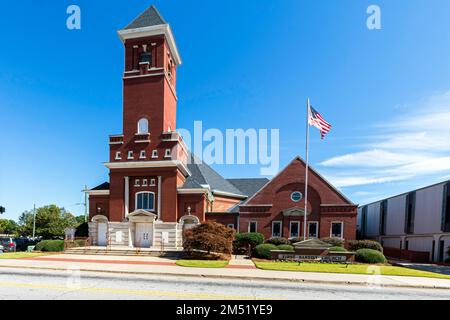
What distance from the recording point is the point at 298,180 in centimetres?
2875

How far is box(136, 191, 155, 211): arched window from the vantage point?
2900 cm

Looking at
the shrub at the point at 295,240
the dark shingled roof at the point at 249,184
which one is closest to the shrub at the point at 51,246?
the shrub at the point at 295,240

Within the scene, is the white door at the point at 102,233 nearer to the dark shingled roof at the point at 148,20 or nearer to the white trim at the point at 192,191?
the white trim at the point at 192,191

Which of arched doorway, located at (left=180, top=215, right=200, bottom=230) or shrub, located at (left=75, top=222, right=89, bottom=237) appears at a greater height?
arched doorway, located at (left=180, top=215, right=200, bottom=230)

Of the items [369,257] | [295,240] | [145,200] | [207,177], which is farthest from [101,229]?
[369,257]

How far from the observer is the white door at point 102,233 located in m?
29.0

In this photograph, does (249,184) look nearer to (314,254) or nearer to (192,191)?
(192,191)

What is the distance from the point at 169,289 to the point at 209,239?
10.1 meters

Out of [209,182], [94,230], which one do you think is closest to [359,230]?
[209,182]

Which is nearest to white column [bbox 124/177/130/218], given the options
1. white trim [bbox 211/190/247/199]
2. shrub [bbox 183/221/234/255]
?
white trim [bbox 211/190/247/199]

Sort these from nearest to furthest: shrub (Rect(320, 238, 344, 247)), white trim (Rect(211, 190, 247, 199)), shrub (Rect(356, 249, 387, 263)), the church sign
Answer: the church sign < shrub (Rect(356, 249, 387, 263)) < shrub (Rect(320, 238, 344, 247)) < white trim (Rect(211, 190, 247, 199))

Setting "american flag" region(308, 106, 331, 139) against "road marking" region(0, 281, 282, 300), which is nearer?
"road marking" region(0, 281, 282, 300)

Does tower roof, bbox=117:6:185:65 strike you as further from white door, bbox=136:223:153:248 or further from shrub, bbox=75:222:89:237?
shrub, bbox=75:222:89:237

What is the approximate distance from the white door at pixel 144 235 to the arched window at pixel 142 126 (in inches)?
410
